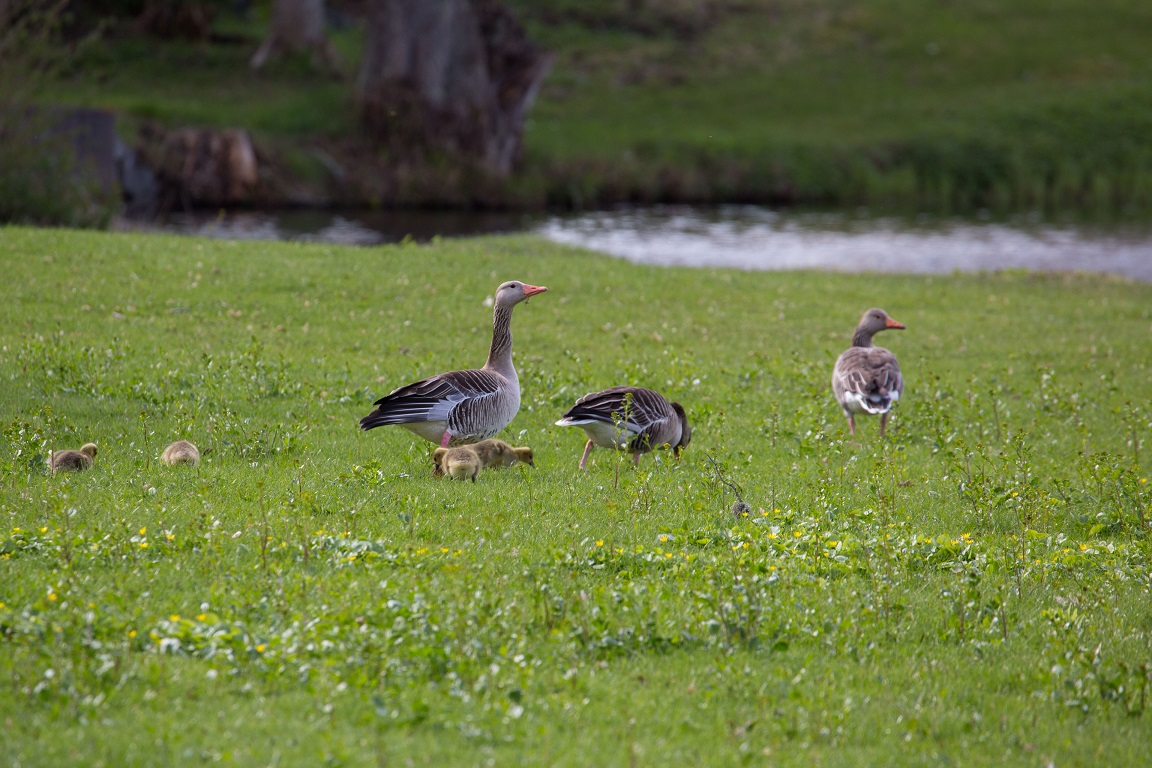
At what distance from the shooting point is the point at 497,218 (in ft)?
136

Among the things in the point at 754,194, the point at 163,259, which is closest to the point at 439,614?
the point at 163,259

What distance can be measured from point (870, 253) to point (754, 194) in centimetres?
1394

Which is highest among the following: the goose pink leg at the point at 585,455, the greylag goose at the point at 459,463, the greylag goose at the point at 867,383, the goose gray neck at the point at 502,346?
the goose gray neck at the point at 502,346

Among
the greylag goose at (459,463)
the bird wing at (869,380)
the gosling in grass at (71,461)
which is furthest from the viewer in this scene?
the bird wing at (869,380)

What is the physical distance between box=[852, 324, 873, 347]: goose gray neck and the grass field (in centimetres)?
2888

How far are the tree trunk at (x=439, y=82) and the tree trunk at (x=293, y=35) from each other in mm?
10033

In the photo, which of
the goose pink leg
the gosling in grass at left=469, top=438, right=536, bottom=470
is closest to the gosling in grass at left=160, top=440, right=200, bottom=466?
the gosling in grass at left=469, top=438, right=536, bottom=470

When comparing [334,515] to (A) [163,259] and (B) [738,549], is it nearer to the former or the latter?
(B) [738,549]

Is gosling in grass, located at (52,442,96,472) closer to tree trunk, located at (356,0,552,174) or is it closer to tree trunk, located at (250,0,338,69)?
tree trunk, located at (356,0,552,174)

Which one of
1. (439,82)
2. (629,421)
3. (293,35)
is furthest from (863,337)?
(293,35)

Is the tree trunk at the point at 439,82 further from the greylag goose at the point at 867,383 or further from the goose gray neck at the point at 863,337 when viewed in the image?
the greylag goose at the point at 867,383

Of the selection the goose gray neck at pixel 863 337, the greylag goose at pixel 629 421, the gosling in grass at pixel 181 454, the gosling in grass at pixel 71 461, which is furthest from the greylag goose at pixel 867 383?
the gosling in grass at pixel 71 461

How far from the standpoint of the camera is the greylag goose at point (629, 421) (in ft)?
35.5

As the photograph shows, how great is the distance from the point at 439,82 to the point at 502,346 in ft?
109
